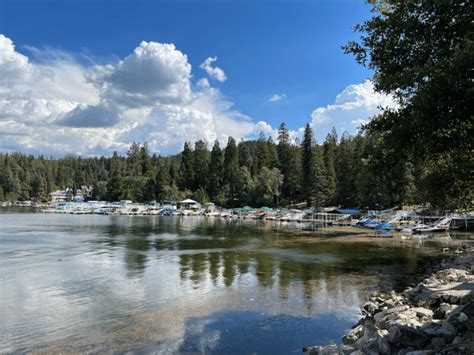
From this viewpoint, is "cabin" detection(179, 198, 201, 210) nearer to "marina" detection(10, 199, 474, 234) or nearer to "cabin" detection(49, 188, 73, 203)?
"marina" detection(10, 199, 474, 234)

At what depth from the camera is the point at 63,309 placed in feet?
53.0

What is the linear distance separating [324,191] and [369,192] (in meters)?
16.6

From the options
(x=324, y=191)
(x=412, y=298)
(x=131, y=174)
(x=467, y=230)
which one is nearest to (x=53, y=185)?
(x=131, y=174)

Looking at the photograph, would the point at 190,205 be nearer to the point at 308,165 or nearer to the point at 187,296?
the point at 308,165

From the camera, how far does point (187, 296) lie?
18.3m

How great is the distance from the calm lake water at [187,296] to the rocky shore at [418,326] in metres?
1.45

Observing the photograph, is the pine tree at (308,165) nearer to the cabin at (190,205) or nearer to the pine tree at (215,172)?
the pine tree at (215,172)

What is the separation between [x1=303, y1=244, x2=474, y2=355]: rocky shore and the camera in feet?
29.2

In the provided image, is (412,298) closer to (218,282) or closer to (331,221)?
(218,282)

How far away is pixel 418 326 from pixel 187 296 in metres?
10.7

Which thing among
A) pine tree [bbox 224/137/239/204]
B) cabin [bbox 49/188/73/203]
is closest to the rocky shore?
pine tree [bbox 224/137/239/204]

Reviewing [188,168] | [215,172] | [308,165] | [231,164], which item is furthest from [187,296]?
[188,168]


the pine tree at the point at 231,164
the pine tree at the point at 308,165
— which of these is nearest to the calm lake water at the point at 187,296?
the pine tree at the point at 308,165

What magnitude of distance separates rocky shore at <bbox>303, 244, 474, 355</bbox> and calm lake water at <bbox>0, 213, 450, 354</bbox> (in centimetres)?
145
